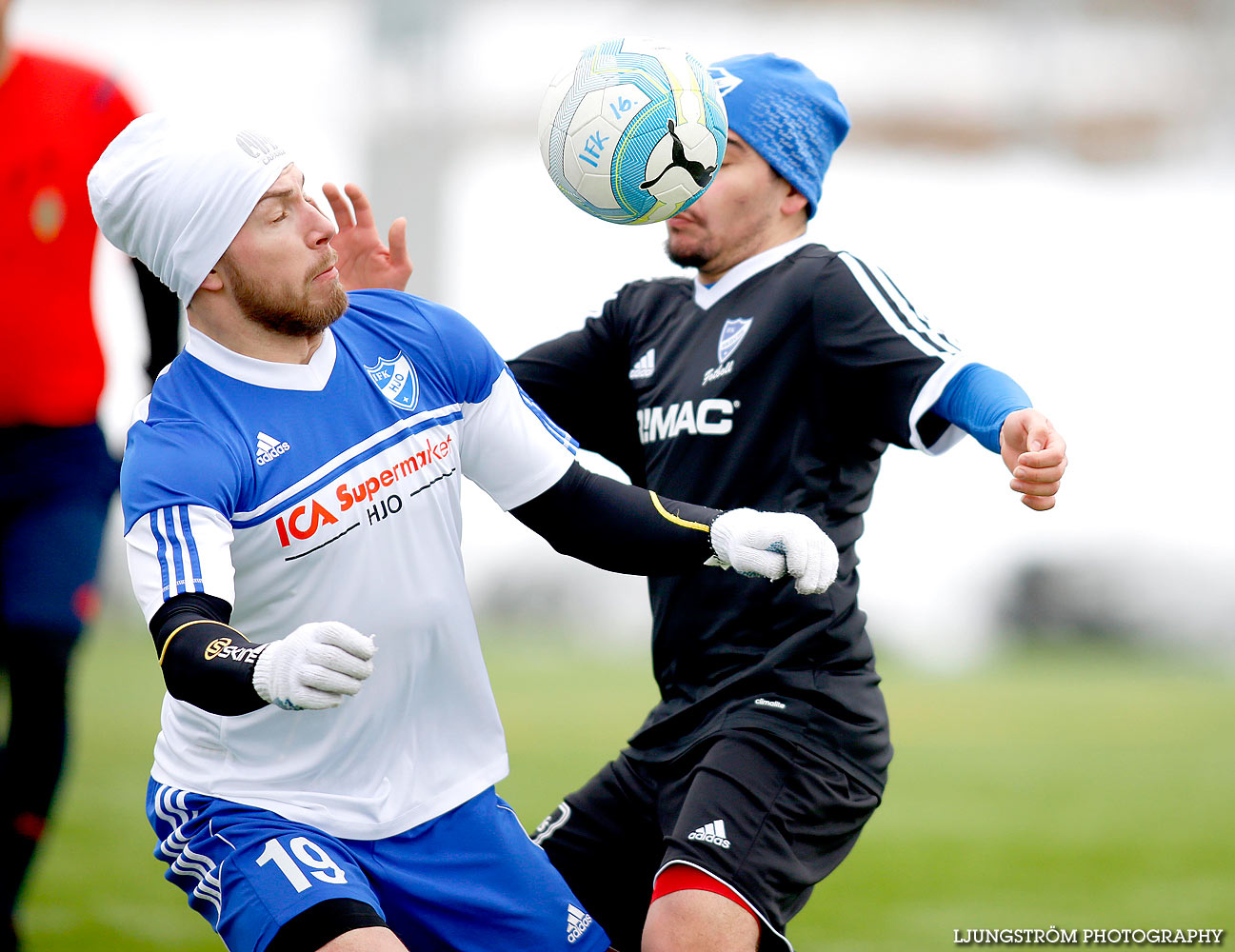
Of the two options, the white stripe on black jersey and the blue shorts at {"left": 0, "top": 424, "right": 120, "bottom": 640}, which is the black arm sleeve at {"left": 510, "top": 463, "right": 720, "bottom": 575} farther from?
the blue shorts at {"left": 0, "top": 424, "right": 120, "bottom": 640}

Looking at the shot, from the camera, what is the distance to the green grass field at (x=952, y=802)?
19.8 ft

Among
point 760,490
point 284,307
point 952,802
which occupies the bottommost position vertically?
point 952,802

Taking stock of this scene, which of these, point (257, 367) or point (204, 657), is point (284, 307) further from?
point (204, 657)

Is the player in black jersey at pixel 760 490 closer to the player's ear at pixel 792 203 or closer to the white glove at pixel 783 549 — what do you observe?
the player's ear at pixel 792 203

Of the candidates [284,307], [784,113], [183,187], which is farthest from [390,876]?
[784,113]

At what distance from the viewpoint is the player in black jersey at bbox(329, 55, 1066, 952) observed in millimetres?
3252

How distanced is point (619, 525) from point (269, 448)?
29.1 inches

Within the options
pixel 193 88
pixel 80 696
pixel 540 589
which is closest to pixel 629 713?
pixel 80 696

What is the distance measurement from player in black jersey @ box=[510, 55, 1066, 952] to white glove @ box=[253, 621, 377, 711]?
40.9 inches

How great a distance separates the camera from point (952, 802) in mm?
8648

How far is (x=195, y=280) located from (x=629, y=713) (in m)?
8.87

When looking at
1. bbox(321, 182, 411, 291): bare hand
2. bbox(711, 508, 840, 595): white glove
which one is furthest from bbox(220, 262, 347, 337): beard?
bbox(711, 508, 840, 595): white glove

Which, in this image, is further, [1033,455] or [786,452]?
[786,452]

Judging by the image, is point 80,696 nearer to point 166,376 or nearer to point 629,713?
point 629,713
